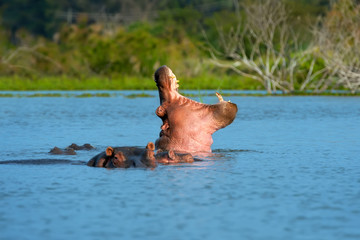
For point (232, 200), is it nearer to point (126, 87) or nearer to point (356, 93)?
point (356, 93)

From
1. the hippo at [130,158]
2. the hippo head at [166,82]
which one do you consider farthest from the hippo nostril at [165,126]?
the hippo at [130,158]

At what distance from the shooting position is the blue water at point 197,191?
7270 mm

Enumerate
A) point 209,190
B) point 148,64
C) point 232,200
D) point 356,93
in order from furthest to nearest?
1. point 148,64
2. point 356,93
3. point 209,190
4. point 232,200

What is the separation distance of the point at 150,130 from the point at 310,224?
1137 centimetres

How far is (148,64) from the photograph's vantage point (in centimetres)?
4962

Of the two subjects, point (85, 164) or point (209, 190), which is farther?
point (85, 164)

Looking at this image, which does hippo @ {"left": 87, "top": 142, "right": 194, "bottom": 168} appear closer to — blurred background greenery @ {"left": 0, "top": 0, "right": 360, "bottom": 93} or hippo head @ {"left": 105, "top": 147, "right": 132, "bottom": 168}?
hippo head @ {"left": 105, "top": 147, "right": 132, "bottom": 168}

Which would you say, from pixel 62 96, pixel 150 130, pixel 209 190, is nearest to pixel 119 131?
pixel 150 130

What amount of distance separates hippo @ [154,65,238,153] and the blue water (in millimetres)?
506

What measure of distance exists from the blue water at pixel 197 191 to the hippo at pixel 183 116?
51 centimetres

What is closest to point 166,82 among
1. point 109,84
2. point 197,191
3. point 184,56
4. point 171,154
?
point 171,154

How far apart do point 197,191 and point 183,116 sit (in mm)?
3031

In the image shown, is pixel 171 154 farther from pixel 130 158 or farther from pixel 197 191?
pixel 197 191

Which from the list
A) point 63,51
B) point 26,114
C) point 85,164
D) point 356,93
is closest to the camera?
point 85,164
